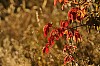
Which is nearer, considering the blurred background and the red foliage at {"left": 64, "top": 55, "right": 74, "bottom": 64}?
the red foliage at {"left": 64, "top": 55, "right": 74, "bottom": 64}

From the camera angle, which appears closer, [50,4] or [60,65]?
[60,65]

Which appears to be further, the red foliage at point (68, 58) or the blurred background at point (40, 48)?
the blurred background at point (40, 48)

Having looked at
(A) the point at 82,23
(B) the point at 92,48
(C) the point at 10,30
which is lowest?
(C) the point at 10,30

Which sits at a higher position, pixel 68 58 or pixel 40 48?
pixel 68 58

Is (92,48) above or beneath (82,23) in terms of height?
beneath

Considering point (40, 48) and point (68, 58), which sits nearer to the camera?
point (68, 58)

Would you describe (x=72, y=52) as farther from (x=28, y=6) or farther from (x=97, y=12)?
(x=28, y=6)

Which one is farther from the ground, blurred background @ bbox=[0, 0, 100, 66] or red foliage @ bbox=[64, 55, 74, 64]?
red foliage @ bbox=[64, 55, 74, 64]

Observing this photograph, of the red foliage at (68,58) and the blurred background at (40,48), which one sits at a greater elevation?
the red foliage at (68,58)

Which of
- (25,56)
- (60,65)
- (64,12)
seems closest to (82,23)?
(60,65)

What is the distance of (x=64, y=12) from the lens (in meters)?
5.50

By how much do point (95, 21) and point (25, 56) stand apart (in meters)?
1.16

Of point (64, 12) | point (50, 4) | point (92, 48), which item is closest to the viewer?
point (92, 48)

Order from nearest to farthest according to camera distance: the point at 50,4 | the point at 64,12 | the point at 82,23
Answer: the point at 82,23
the point at 64,12
the point at 50,4
